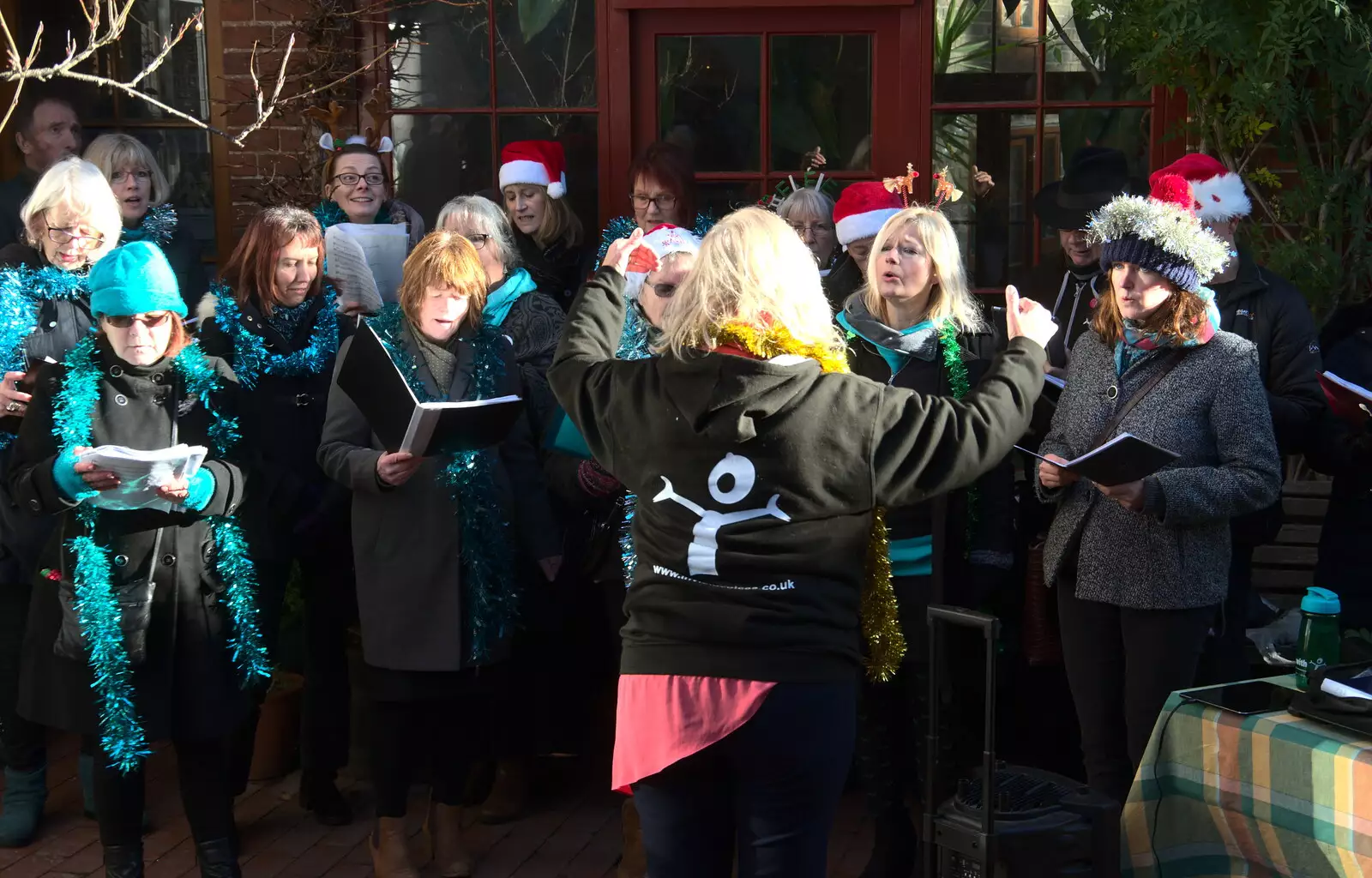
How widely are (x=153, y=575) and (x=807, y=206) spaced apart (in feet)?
8.81

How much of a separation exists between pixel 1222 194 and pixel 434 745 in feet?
9.54

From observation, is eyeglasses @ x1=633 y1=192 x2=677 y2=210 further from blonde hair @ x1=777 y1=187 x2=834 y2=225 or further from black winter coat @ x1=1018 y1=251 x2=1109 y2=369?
black winter coat @ x1=1018 y1=251 x2=1109 y2=369

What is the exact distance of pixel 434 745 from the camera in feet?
14.2

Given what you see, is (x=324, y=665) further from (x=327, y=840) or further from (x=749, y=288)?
(x=749, y=288)

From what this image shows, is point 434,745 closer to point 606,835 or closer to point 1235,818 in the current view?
point 606,835

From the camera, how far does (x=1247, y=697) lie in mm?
3158

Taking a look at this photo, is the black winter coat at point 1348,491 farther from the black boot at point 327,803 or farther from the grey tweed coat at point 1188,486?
the black boot at point 327,803

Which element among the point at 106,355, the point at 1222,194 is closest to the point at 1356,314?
the point at 1222,194

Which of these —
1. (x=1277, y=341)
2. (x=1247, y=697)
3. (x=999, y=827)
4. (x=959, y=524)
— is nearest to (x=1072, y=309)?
(x=1277, y=341)

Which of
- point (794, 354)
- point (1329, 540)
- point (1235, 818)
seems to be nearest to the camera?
point (794, 354)

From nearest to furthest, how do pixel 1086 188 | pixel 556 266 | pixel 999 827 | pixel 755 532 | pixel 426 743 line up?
pixel 755 532 < pixel 999 827 < pixel 426 743 < pixel 1086 188 < pixel 556 266

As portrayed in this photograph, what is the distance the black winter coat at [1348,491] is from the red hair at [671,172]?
2251mm

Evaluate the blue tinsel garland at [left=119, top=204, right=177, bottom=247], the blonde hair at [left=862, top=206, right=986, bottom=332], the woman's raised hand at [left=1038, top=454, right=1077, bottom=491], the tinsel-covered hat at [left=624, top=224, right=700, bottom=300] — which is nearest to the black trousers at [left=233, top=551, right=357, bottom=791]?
the blue tinsel garland at [left=119, top=204, right=177, bottom=247]

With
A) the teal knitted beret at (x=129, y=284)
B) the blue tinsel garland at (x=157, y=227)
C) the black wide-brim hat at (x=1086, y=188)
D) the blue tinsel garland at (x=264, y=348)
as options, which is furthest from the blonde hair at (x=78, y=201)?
the black wide-brim hat at (x=1086, y=188)
